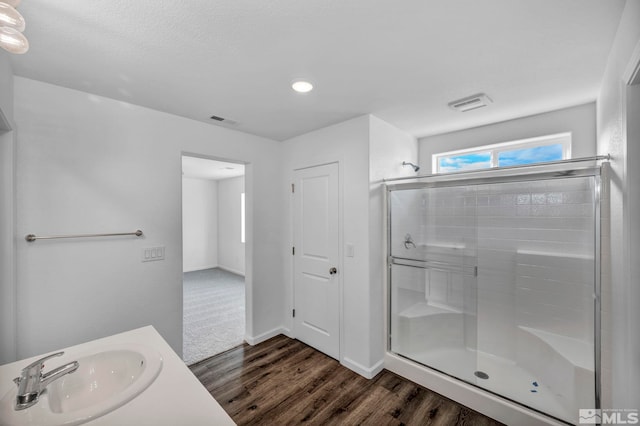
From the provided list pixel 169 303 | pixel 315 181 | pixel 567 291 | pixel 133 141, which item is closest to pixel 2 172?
pixel 133 141

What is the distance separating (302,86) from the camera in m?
1.97

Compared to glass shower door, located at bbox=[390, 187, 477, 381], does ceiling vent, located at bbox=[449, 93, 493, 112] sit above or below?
above

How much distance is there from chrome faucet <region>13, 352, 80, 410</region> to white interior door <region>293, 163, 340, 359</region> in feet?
6.93

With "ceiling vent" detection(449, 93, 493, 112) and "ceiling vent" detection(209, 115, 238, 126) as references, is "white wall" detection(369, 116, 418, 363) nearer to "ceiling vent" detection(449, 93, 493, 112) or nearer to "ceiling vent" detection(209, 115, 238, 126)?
"ceiling vent" detection(449, 93, 493, 112)

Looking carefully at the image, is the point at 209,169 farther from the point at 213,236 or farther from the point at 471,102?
the point at 471,102

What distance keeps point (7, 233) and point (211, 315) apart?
8.75 ft

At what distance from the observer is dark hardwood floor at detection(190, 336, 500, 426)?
2008 millimetres

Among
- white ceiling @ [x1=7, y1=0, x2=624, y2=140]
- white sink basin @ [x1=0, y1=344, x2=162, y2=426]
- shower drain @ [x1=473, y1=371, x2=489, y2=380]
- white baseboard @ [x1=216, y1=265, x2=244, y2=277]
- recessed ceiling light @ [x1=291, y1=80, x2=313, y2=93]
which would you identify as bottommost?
white baseboard @ [x1=216, y1=265, x2=244, y2=277]

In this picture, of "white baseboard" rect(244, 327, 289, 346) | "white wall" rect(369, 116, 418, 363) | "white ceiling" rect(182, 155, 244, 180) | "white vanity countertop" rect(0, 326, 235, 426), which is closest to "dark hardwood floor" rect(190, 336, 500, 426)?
"white baseboard" rect(244, 327, 289, 346)

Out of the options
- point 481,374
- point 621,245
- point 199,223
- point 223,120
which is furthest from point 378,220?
point 199,223

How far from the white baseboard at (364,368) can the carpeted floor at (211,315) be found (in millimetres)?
1301

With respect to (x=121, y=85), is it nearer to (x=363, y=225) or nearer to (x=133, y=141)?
(x=133, y=141)

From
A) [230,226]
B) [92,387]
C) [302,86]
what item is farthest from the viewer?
[230,226]

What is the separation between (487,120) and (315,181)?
6.17 ft
